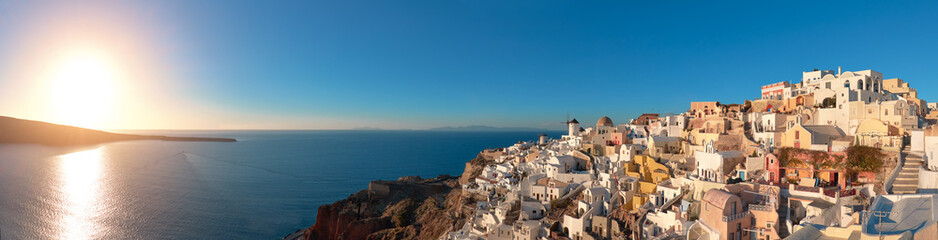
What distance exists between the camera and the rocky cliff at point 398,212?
1244 inches

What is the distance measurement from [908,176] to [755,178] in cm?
583

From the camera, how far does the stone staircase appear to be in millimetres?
17016

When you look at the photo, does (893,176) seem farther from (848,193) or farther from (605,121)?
(605,121)

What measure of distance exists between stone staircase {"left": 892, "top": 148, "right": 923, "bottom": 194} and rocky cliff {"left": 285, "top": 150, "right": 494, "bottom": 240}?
23.8m

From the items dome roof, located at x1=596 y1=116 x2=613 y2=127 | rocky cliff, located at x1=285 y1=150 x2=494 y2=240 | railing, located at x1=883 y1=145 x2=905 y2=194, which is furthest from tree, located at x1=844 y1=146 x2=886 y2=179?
rocky cliff, located at x1=285 y1=150 x2=494 y2=240

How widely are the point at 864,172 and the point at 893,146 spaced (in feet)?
9.53

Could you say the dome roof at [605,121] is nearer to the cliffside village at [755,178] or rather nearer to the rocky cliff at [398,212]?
the cliffside village at [755,178]

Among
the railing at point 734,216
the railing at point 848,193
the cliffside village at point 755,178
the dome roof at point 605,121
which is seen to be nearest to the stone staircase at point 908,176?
the cliffside village at point 755,178

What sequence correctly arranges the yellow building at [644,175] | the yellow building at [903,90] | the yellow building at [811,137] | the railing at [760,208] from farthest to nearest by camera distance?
the yellow building at [903,90]
the yellow building at [811,137]
the yellow building at [644,175]
the railing at [760,208]

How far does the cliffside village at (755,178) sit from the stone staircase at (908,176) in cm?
5

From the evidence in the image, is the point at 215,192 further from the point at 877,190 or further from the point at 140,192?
the point at 877,190

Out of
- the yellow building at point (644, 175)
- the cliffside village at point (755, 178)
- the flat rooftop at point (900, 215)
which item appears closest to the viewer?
the flat rooftop at point (900, 215)

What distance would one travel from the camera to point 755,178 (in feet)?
68.4

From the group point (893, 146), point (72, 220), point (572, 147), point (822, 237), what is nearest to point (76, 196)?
point (72, 220)
